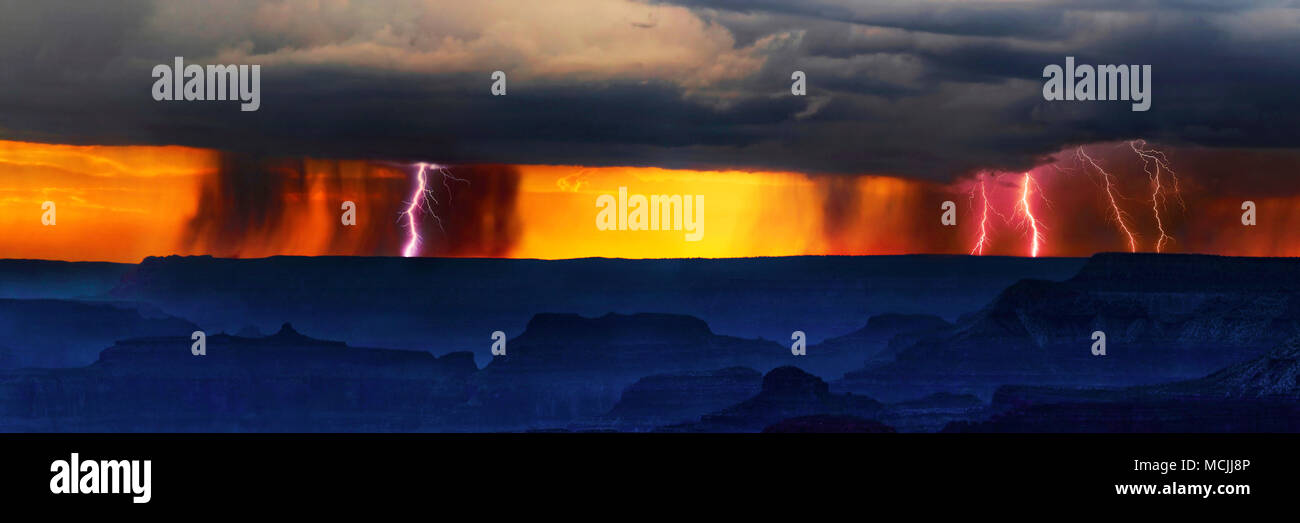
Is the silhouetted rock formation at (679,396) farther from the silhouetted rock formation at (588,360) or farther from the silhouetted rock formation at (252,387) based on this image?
the silhouetted rock formation at (252,387)

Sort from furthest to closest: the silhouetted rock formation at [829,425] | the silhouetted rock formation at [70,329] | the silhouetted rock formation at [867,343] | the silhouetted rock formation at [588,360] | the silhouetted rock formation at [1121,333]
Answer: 1. the silhouetted rock formation at [829,425]
2. the silhouetted rock formation at [867,343]
3. the silhouetted rock formation at [1121,333]
4. the silhouetted rock formation at [588,360]
5. the silhouetted rock formation at [70,329]

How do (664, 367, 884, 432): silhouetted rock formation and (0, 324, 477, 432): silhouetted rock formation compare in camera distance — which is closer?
(0, 324, 477, 432): silhouetted rock formation

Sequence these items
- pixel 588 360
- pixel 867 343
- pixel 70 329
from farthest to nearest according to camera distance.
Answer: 1. pixel 867 343
2. pixel 588 360
3. pixel 70 329

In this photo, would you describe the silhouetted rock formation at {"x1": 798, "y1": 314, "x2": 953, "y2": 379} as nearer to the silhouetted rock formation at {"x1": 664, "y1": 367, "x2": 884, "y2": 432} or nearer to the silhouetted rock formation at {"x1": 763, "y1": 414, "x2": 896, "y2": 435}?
the silhouetted rock formation at {"x1": 664, "y1": 367, "x2": 884, "y2": 432}

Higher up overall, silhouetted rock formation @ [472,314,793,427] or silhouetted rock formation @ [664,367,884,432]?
silhouetted rock formation @ [472,314,793,427]

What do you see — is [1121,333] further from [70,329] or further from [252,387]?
[70,329]

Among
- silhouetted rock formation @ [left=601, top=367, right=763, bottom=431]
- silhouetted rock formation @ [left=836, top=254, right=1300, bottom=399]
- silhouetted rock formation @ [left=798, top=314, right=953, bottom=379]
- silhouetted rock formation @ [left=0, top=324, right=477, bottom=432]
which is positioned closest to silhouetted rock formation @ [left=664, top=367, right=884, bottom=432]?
silhouetted rock formation @ [left=601, top=367, right=763, bottom=431]

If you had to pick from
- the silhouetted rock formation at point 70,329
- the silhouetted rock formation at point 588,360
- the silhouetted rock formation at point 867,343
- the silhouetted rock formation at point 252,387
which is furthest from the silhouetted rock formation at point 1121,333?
the silhouetted rock formation at point 70,329

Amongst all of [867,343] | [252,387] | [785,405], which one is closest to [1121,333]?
[867,343]

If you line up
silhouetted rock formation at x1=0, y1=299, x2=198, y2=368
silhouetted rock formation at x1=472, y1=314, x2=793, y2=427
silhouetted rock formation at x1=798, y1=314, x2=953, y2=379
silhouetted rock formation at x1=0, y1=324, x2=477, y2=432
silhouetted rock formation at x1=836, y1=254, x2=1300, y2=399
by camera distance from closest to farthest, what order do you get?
silhouetted rock formation at x1=0, y1=299, x2=198, y2=368
silhouetted rock formation at x1=0, y1=324, x2=477, y2=432
silhouetted rock formation at x1=472, y1=314, x2=793, y2=427
silhouetted rock formation at x1=836, y1=254, x2=1300, y2=399
silhouetted rock formation at x1=798, y1=314, x2=953, y2=379

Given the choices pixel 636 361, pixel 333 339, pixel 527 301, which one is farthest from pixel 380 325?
pixel 636 361

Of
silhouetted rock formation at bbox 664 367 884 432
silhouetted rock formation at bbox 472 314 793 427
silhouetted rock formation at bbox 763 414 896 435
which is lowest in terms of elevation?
silhouetted rock formation at bbox 763 414 896 435

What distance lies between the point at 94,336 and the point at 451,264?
49.8ft

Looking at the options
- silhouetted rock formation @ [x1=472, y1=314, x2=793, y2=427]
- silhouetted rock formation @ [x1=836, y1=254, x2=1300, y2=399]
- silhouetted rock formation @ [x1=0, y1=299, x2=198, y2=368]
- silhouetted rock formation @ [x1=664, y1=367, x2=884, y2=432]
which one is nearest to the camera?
silhouetted rock formation @ [x1=0, y1=299, x2=198, y2=368]
